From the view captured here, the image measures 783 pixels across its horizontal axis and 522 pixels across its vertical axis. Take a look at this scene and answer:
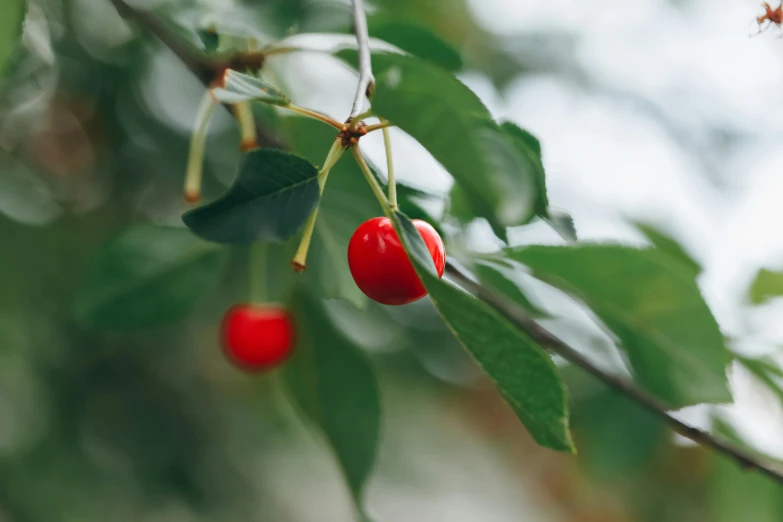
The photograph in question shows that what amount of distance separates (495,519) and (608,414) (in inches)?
70.5

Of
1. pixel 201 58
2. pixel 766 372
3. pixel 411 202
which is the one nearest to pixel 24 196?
pixel 201 58

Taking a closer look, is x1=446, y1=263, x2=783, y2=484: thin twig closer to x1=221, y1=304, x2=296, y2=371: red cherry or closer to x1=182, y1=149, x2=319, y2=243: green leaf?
x1=182, y1=149, x2=319, y2=243: green leaf

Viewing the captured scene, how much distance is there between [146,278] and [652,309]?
0.60m

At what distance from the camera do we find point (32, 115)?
4.55 ft

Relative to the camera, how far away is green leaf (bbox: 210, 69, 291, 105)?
12.6 inches

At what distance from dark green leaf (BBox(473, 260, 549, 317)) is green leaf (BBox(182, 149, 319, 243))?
1.10ft

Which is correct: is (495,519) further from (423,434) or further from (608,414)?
(608,414)

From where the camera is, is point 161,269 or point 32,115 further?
point 32,115

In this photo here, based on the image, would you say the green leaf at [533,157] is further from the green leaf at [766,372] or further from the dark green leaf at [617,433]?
the dark green leaf at [617,433]

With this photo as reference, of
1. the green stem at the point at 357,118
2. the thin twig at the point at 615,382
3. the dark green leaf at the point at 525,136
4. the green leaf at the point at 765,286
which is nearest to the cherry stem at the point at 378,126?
the green stem at the point at 357,118

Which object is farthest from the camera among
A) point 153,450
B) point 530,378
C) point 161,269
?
point 153,450

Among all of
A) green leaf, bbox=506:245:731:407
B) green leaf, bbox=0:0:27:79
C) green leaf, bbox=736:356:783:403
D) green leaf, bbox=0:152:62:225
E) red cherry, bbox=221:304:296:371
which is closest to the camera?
green leaf, bbox=0:0:27:79

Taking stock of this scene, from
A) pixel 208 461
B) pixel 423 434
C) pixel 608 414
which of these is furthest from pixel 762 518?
pixel 423 434

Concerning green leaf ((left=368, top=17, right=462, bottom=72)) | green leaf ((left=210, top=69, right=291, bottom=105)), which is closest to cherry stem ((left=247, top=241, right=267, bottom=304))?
green leaf ((left=368, top=17, right=462, bottom=72))
